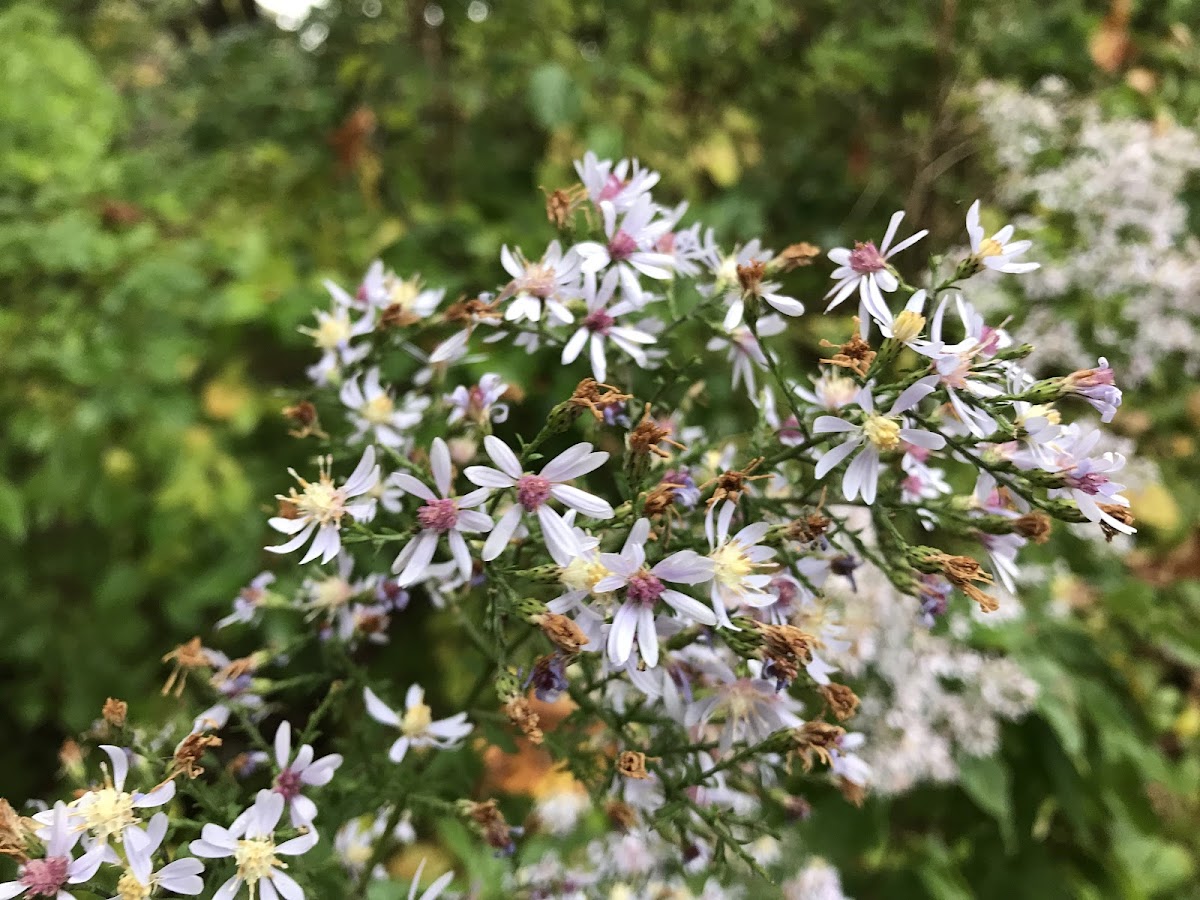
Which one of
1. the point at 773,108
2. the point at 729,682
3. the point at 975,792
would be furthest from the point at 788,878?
the point at 773,108

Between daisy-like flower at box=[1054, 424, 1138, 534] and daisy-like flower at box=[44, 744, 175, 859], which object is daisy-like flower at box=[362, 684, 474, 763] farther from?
daisy-like flower at box=[1054, 424, 1138, 534]

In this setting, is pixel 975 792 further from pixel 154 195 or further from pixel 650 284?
pixel 154 195

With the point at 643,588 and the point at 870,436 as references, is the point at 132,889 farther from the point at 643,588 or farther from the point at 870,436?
the point at 870,436

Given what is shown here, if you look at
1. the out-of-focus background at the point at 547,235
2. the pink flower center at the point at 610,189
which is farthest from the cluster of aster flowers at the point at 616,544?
the out-of-focus background at the point at 547,235

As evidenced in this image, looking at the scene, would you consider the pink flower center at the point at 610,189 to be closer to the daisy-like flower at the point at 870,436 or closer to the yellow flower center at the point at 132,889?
the daisy-like flower at the point at 870,436

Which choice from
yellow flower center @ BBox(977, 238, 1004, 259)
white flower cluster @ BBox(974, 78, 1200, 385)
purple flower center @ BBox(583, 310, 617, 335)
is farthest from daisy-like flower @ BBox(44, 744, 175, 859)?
white flower cluster @ BBox(974, 78, 1200, 385)
